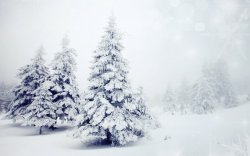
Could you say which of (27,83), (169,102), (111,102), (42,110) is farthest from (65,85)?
(169,102)

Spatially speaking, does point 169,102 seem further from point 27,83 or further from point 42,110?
point 42,110

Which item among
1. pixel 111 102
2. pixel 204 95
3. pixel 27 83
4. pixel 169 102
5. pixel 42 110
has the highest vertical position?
pixel 27 83

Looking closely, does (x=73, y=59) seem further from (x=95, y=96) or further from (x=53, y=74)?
(x=95, y=96)

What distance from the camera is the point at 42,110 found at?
25984mm

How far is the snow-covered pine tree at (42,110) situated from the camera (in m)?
25.3

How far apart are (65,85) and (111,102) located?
36.0 ft

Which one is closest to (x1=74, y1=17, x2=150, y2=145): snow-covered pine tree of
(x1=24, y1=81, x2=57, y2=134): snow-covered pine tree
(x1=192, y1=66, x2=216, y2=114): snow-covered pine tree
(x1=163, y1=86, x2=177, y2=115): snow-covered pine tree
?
(x1=24, y1=81, x2=57, y2=134): snow-covered pine tree

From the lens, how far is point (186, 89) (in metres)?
80.0

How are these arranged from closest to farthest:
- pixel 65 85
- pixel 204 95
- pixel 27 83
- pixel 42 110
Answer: pixel 42 110 → pixel 65 85 → pixel 27 83 → pixel 204 95

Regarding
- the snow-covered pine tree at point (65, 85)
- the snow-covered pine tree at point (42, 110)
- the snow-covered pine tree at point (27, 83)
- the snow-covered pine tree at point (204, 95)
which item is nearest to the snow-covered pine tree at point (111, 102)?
the snow-covered pine tree at point (42, 110)

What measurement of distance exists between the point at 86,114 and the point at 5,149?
686 cm

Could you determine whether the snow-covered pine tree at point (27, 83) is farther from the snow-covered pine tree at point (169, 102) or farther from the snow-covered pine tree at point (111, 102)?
the snow-covered pine tree at point (169, 102)

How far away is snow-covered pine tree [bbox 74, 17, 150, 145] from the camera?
18.6 m

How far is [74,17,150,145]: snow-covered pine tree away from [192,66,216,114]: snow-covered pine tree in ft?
107
